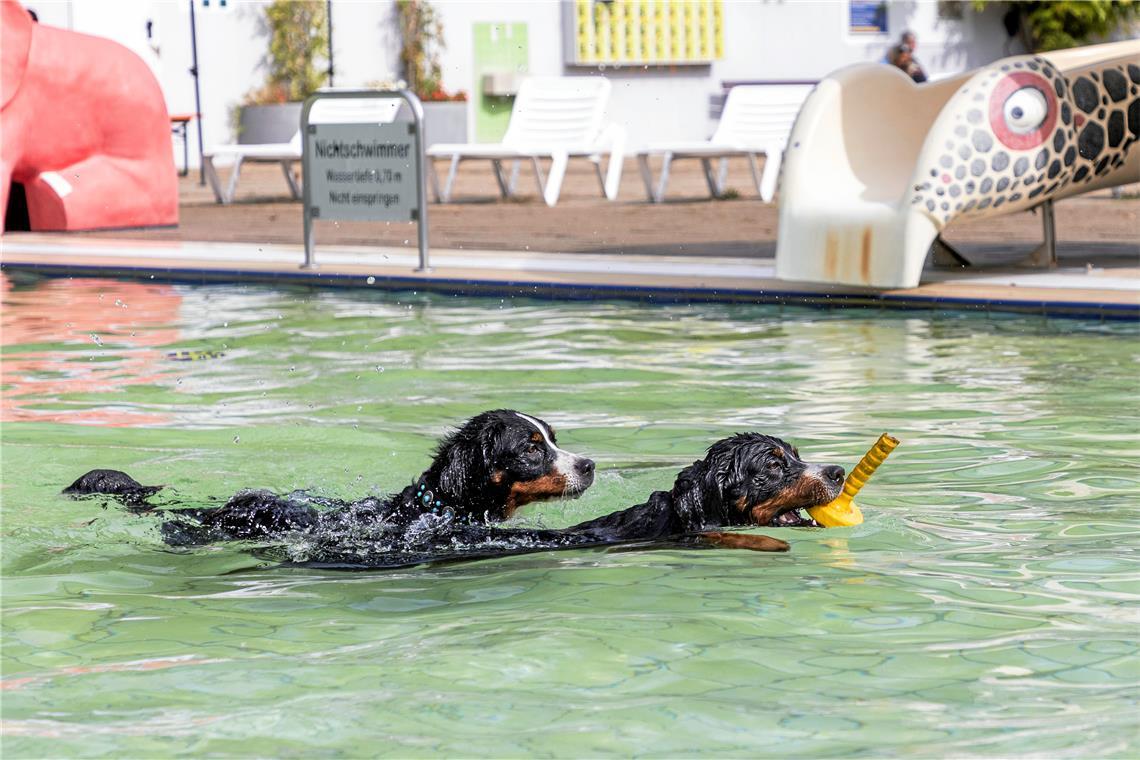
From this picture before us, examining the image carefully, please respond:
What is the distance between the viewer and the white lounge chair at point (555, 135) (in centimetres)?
1886

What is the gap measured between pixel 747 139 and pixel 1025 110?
27.3 ft

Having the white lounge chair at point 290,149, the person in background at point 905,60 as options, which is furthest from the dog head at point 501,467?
the person in background at point 905,60

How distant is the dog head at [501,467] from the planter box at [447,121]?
2199cm

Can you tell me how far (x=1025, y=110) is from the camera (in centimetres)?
1095

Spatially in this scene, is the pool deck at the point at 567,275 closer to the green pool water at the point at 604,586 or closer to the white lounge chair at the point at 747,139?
the green pool water at the point at 604,586

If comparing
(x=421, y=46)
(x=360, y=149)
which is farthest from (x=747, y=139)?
(x=421, y=46)

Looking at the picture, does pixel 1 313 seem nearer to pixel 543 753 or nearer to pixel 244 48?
pixel 543 753

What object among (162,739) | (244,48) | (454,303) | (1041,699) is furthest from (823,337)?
(244,48)

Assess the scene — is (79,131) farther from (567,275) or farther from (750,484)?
Result: (750,484)

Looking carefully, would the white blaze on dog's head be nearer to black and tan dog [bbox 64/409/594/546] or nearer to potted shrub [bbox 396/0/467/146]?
black and tan dog [bbox 64/409/594/546]

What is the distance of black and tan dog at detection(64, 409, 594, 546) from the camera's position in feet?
16.6

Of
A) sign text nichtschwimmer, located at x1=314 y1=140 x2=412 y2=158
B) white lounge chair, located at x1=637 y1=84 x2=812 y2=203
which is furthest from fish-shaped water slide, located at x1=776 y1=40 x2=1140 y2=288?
white lounge chair, located at x1=637 y1=84 x2=812 y2=203

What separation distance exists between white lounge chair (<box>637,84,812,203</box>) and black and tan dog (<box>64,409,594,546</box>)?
13452 millimetres

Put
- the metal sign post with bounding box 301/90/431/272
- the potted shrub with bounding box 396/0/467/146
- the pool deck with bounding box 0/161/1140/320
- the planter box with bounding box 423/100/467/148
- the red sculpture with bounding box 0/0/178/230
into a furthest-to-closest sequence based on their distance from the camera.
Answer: the potted shrub with bounding box 396/0/467/146 → the planter box with bounding box 423/100/467/148 → the red sculpture with bounding box 0/0/178/230 → the metal sign post with bounding box 301/90/431/272 → the pool deck with bounding box 0/161/1140/320
